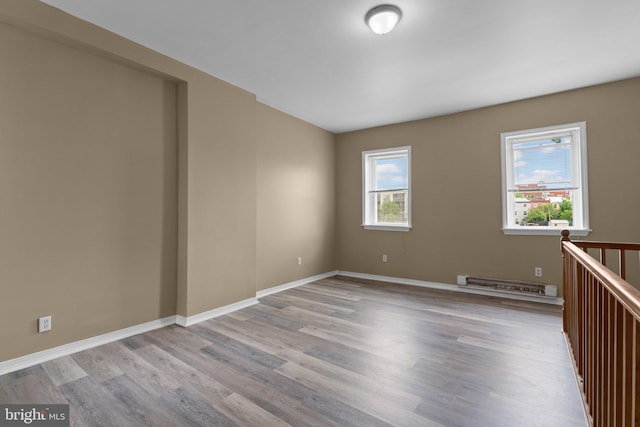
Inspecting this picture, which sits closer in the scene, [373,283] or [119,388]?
[119,388]

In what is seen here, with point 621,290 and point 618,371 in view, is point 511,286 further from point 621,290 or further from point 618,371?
point 621,290

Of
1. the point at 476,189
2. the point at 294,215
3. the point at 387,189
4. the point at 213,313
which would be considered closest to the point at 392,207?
the point at 387,189

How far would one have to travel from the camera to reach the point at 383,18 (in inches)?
93.1

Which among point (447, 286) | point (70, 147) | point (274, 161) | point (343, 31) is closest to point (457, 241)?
point (447, 286)

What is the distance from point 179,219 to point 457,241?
12.6 ft

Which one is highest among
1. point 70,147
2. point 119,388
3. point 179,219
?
point 70,147

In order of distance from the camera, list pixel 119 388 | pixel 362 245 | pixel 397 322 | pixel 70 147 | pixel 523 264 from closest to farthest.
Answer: pixel 119 388
pixel 70 147
pixel 397 322
pixel 523 264
pixel 362 245

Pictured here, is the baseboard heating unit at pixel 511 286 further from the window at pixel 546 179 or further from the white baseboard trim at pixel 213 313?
the white baseboard trim at pixel 213 313

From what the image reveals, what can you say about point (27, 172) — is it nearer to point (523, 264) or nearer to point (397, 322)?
point (397, 322)

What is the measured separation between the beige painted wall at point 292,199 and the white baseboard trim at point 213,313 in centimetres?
48

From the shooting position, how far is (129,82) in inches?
116

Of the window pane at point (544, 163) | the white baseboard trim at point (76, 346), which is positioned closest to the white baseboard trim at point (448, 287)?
the window pane at point (544, 163)

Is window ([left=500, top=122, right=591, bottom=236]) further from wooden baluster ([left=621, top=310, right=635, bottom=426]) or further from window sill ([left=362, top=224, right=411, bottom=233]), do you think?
wooden baluster ([left=621, top=310, right=635, bottom=426])

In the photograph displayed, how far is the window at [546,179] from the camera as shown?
3.84 metres
